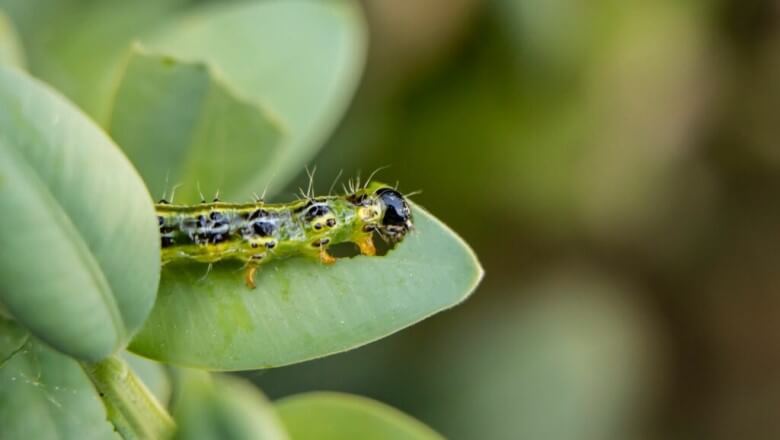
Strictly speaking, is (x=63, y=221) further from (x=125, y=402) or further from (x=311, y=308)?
(x=311, y=308)

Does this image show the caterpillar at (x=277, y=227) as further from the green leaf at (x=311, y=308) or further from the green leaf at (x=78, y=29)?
the green leaf at (x=78, y=29)

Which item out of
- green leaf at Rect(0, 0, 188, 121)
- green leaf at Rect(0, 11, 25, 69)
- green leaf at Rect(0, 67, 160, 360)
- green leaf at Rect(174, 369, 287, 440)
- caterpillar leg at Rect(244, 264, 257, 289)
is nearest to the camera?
green leaf at Rect(0, 67, 160, 360)

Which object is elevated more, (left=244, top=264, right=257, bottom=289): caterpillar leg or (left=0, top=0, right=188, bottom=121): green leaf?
(left=244, top=264, right=257, bottom=289): caterpillar leg

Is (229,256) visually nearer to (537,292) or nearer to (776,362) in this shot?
(537,292)

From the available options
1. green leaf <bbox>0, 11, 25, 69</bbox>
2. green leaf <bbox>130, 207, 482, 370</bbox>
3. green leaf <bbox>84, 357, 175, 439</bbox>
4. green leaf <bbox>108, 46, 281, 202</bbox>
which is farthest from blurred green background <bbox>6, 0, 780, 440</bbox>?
green leaf <bbox>84, 357, 175, 439</bbox>

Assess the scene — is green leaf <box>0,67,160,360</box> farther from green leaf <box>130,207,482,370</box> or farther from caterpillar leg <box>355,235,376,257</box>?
caterpillar leg <box>355,235,376,257</box>

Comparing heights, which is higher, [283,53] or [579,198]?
[283,53]

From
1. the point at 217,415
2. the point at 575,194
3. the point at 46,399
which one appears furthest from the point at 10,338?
the point at 575,194
